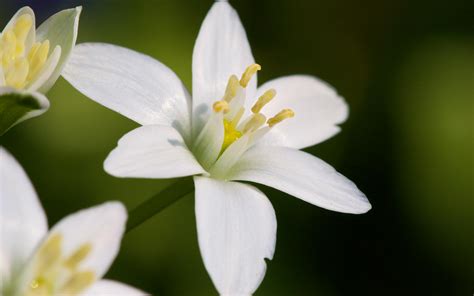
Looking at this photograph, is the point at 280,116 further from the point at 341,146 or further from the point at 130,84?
the point at 341,146

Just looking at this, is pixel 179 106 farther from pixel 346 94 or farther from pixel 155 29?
pixel 346 94

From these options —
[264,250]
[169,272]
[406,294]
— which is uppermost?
[264,250]

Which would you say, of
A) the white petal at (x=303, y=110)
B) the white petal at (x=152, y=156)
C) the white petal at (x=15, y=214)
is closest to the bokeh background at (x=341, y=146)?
the white petal at (x=303, y=110)

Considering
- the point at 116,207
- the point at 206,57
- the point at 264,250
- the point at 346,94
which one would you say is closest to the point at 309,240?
the point at 346,94

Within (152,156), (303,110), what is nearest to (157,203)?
(152,156)

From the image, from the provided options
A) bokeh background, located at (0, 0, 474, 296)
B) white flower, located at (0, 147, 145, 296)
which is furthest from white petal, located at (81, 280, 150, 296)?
bokeh background, located at (0, 0, 474, 296)

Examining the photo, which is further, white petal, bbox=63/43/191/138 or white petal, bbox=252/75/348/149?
white petal, bbox=252/75/348/149

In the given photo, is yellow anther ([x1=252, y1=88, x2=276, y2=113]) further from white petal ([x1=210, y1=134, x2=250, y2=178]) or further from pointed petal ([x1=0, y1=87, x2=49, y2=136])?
pointed petal ([x1=0, y1=87, x2=49, y2=136])
